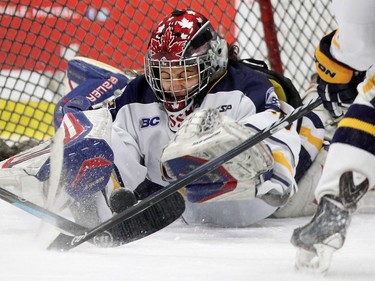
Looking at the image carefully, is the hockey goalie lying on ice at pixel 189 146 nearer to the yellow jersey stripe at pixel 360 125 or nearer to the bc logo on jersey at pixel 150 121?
the bc logo on jersey at pixel 150 121

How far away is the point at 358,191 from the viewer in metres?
2.08

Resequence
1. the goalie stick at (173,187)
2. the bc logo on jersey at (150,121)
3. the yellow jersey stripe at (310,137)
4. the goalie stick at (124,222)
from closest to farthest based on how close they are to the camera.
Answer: the goalie stick at (173,187)
the goalie stick at (124,222)
the bc logo on jersey at (150,121)
the yellow jersey stripe at (310,137)

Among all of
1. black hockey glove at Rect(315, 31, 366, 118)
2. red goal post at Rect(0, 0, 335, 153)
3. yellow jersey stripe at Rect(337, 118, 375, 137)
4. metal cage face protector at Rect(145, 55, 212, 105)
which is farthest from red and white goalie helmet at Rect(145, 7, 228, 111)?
red goal post at Rect(0, 0, 335, 153)

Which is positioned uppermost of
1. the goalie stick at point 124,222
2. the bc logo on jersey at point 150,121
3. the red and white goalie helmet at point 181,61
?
the red and white goalie helmet at point 181,61

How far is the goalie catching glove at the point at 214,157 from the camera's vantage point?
2986 mm

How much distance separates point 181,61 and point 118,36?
8.13 ft

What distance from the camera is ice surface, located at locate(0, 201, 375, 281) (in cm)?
211

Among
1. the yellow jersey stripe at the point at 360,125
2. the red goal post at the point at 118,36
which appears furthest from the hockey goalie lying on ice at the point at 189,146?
the red goal post at the point at 118,36

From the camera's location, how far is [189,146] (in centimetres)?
298

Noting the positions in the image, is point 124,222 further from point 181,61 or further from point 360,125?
point 360,125

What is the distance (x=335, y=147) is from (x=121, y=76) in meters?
2.13

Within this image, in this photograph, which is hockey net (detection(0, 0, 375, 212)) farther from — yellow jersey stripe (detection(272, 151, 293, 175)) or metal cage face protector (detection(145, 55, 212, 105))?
yellow jersey stripe (detection(272, 151, 293, 175))

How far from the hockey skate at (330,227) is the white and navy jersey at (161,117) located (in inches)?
46.1

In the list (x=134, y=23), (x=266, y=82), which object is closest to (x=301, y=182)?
(x=266, y=82)
